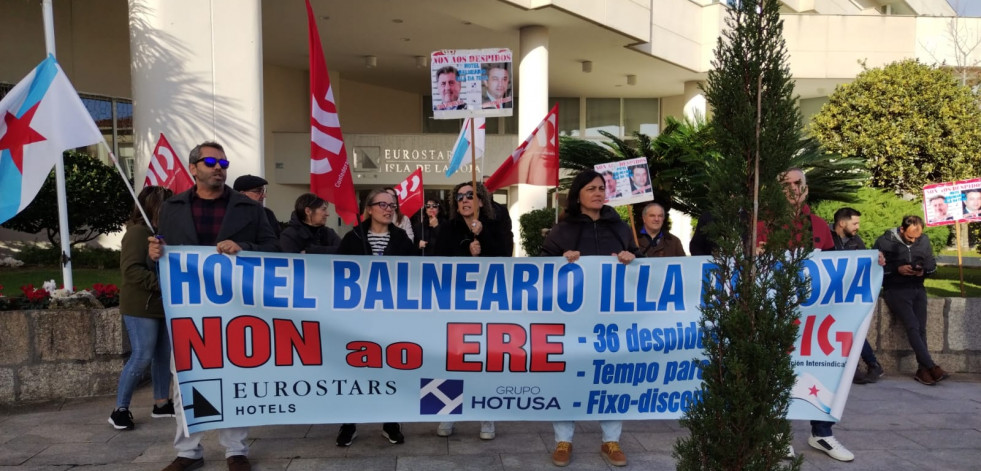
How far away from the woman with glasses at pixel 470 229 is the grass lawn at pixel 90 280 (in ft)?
20.0

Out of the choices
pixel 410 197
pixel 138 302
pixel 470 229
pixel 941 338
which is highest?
pixel 410 197

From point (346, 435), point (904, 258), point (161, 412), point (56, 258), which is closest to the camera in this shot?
point (346, 435)

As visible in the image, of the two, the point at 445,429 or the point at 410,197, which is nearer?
the point at 445,429

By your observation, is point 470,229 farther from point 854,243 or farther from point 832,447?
point 854,243

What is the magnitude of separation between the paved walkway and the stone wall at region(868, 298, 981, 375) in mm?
1319

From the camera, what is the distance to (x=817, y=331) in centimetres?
477

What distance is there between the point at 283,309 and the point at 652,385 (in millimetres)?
2478

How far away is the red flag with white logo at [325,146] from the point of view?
4973mm

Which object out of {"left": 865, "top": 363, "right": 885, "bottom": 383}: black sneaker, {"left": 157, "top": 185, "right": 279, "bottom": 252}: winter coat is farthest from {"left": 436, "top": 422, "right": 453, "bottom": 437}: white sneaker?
{"left": 865, "top": 363, "right": 885, "bottom": 383}: black sneaker

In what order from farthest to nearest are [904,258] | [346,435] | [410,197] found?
[410,197] < [904,258] < [346,435]

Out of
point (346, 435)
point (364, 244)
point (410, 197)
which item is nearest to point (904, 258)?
point (364, 244)

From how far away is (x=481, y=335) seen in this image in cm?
466

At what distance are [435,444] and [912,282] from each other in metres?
5.04

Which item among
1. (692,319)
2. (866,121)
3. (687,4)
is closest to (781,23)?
(692,319)
